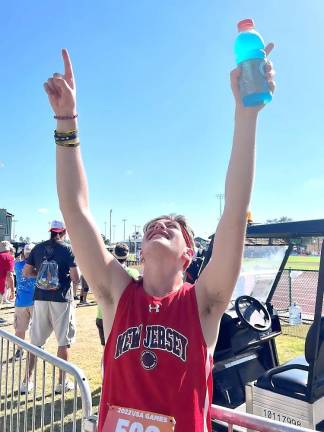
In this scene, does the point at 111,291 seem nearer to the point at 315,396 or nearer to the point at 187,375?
the point at 187,375

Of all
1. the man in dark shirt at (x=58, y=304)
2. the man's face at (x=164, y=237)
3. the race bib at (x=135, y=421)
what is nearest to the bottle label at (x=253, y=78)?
the man's face at (x=164, y=237)

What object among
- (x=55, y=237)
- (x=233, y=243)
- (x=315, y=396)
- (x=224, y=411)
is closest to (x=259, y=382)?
(x=315, y=396)

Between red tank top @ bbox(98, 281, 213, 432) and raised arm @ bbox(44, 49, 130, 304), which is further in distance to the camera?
raised arm @ bbox(44, 49, 130, 304)

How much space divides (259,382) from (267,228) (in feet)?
4.50

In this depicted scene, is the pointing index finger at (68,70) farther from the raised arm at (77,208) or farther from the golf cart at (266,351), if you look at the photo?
the golf cart at (266,351)

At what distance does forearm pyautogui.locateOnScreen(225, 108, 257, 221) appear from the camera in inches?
58.9

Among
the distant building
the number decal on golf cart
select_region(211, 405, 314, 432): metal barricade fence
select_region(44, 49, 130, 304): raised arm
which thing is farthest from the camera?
the distant building

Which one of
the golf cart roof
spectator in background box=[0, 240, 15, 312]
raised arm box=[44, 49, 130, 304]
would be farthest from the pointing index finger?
spectator in background box=[0, 240, 15, 312]

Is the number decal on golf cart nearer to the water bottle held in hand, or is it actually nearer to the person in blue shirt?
the water bottle held in hand

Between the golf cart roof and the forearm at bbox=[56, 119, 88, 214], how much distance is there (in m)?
2.27

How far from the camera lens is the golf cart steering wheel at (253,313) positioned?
147 inches

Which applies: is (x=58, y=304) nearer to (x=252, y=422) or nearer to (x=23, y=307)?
(x=23, y=307)

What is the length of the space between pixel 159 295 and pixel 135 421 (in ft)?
1.61

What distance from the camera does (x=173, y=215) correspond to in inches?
77.4
